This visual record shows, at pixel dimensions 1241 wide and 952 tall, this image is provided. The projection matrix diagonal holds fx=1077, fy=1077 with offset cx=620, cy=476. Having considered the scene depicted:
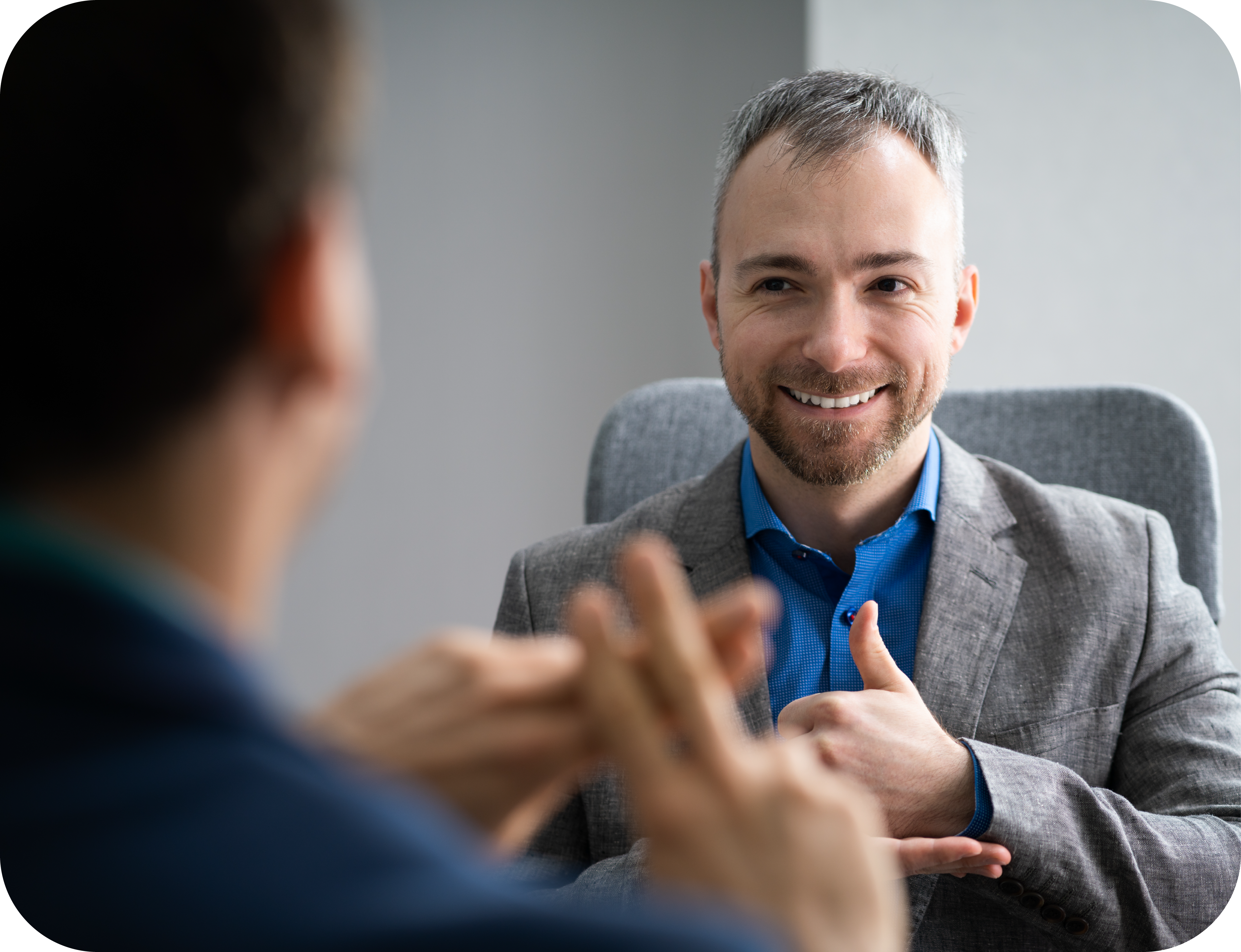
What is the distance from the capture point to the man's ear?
1.54 metres

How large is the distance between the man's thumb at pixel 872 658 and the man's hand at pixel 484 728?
52 cm

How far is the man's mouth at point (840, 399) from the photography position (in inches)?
52.8

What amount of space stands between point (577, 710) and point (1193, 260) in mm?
2255

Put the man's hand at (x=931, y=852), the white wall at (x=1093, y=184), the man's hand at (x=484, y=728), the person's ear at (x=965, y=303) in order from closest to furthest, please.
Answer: the man's hand at (x=484, y=728)
the man's hand at (x=931, y=852)
the person's ear at (x=965, y=303)
the white wall at (x=1093, y=184)

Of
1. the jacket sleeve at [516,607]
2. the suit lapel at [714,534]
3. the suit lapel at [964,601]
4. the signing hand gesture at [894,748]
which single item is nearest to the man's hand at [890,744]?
the signing hand gesture at [894,748]

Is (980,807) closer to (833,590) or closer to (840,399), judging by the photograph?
(833,590)

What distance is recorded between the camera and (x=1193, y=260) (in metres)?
2.28

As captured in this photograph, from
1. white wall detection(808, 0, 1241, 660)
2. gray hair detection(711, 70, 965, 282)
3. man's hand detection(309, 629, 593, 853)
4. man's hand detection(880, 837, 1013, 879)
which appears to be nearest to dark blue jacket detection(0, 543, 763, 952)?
man's hand detection(309, 629, 593, 853)

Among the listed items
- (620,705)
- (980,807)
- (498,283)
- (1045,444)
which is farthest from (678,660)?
(498,283)

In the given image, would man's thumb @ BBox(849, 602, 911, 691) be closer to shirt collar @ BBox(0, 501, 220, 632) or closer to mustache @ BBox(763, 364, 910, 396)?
mustache @ BBox(763, 364, 910, 396)

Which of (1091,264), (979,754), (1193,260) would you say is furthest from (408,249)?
(979,754)

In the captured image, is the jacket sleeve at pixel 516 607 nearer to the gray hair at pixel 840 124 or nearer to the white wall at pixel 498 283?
the gray hair at pixel 840 124

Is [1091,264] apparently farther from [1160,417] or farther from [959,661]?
[959,661]

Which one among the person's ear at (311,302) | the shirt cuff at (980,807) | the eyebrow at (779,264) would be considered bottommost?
the shirt cuff at (980,807)
